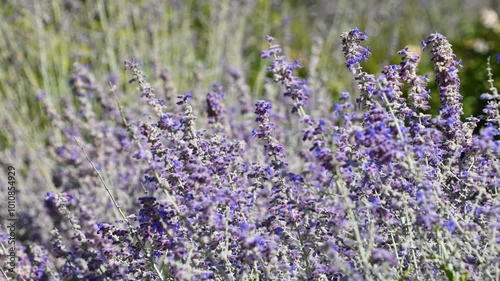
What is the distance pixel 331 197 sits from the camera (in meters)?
2.30

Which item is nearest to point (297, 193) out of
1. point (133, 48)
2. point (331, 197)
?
point (331, 197)

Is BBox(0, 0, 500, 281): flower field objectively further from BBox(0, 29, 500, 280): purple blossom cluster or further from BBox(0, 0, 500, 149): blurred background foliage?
BBox(0, 0, 500, 149): blurred background foliage

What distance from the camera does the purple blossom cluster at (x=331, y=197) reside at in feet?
7.00

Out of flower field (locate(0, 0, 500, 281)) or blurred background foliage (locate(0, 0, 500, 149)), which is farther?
blurred background foliage (locate(0, 0, 500, 149))

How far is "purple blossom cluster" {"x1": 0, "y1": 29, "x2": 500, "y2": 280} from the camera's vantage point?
2.13 meters

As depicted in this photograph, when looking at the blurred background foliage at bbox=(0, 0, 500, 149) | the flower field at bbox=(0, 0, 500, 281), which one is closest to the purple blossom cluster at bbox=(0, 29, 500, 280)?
the flower field at bbox=(0, 0, 500, 281)

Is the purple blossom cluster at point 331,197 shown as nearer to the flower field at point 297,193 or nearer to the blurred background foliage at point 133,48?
the flower field at point 297,193

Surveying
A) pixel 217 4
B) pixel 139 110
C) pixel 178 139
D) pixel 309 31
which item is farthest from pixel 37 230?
pixel 309 31

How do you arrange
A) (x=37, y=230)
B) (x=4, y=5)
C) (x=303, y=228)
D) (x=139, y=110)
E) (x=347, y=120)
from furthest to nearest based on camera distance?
(x=4, y=5), (x=139, y=110), (x=37, y=230), (x=303, y=228), (x=347, y=120)

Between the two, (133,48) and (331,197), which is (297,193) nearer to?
(331,197)

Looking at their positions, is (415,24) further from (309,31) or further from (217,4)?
(217,4)

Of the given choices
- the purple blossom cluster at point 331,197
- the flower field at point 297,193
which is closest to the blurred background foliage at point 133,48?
the flower field at point 297,193

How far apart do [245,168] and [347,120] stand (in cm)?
96

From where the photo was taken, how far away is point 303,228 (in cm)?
255
